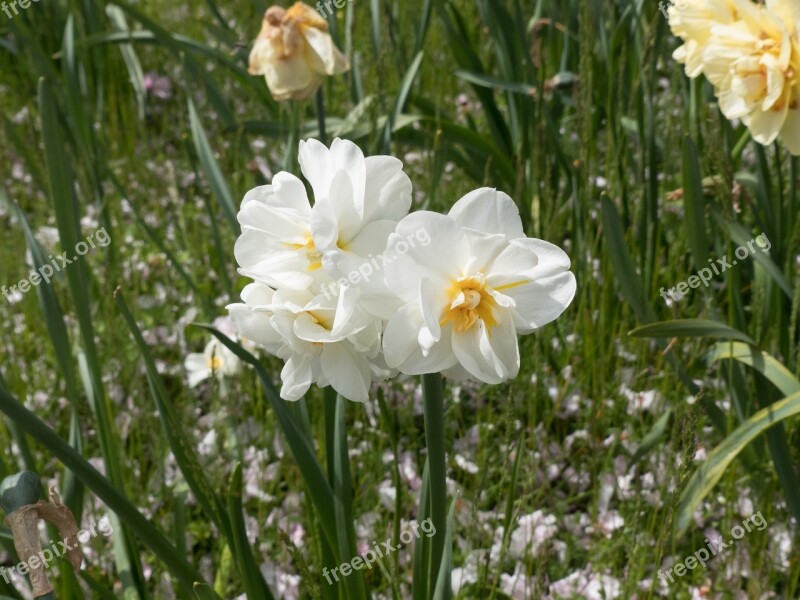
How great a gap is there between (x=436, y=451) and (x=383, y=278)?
8.2 inches

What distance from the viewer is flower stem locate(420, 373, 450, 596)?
0.79 metres

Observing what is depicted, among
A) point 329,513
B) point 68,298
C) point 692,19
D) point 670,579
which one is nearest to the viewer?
point 329,513

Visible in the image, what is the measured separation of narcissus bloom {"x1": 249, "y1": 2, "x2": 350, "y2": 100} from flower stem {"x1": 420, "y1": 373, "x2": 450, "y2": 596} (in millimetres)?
899

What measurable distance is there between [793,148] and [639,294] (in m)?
0.31

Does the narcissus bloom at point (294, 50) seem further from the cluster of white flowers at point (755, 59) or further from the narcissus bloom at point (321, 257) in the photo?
the narcissus bloom at point (321, 257)

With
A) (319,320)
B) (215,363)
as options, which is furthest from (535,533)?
(319,320)

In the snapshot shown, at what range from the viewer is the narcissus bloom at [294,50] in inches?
60.9

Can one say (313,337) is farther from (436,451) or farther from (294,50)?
(294,50)

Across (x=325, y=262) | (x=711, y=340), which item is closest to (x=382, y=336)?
(x=325, y=262)

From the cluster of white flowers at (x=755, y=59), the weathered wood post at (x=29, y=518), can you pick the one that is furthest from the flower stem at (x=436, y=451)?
the cluster of white flowers at (x=755, y=59)

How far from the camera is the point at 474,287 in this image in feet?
2.39

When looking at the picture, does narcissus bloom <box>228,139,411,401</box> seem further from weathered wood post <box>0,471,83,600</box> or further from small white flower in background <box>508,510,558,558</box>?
small white flower in background <box>508,510,558,558</box>

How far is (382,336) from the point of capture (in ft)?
2.48

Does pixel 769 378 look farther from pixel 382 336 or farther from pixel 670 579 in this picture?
pixel 382 336
